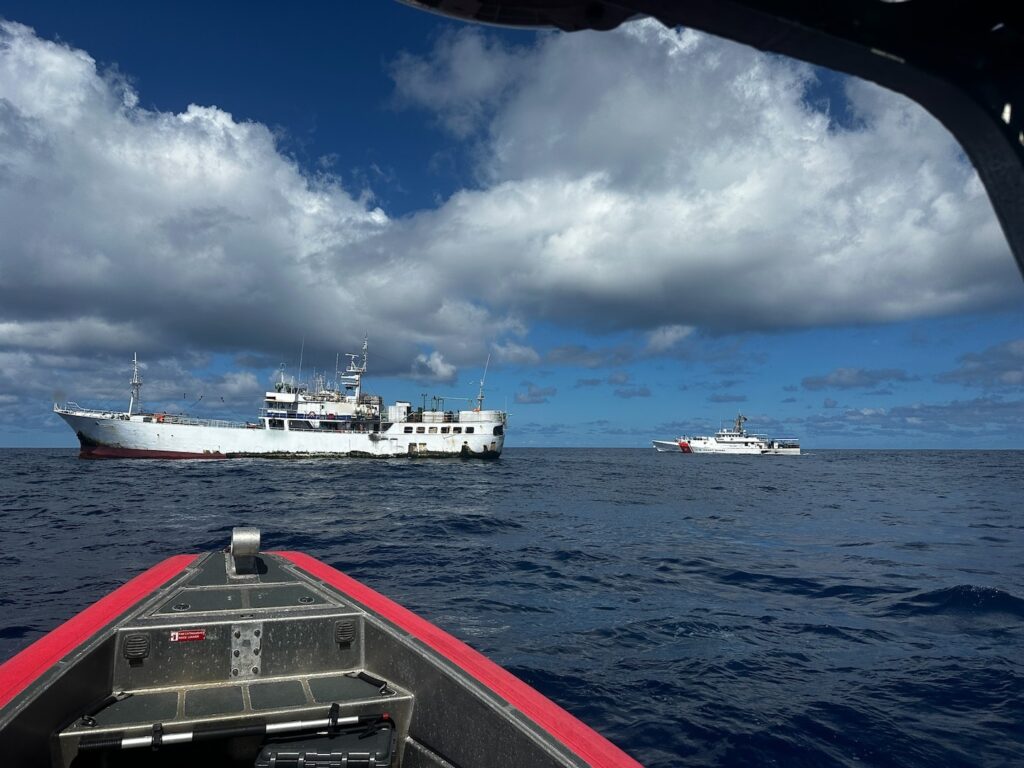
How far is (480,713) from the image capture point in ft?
12.2

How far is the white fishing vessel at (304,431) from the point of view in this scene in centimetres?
5809

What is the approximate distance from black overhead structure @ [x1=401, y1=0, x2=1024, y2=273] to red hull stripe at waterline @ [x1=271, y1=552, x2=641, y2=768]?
3072 mm

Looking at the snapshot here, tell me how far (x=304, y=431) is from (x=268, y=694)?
6106 cm

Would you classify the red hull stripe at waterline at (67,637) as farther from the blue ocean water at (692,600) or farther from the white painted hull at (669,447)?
the white painted hull at (669,447)

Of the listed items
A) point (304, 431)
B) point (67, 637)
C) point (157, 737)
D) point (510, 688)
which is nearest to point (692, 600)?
point (510, 688)

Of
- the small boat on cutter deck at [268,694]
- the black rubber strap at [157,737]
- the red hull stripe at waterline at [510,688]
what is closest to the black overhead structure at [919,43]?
the red hull stripe at waterline at [510,688]

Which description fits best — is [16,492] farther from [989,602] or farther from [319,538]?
[989,602]

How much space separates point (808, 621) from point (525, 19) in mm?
9138

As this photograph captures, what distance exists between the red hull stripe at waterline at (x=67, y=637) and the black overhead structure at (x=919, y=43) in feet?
14.8

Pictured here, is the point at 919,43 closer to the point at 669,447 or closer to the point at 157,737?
the point at 157,737

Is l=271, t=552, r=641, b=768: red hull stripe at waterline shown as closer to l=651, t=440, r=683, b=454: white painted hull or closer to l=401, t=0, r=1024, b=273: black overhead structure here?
l=401, t=0, r=1024, b=273: black overhead structure

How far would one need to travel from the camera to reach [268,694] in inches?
168

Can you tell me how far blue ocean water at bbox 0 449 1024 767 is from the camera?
17.4 feet

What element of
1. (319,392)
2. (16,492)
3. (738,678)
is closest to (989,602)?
(738,678)
